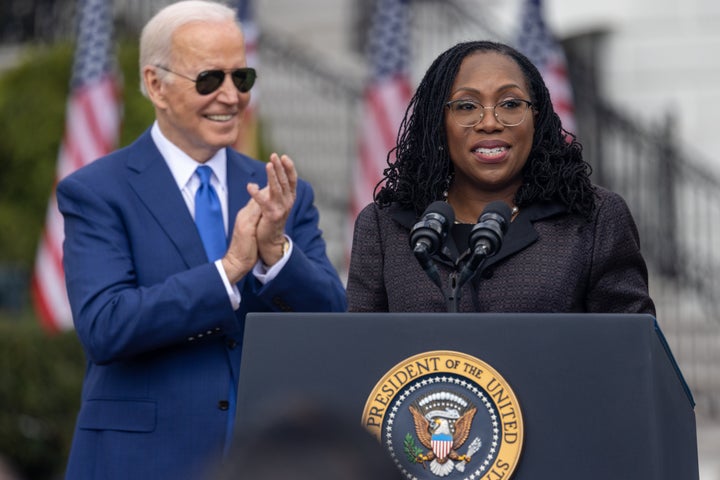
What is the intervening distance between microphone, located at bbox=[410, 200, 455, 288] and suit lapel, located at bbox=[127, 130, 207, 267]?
41.7 inches

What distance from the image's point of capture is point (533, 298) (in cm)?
340

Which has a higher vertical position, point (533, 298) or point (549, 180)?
point (549, 180)

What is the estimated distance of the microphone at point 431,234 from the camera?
10.3 ft

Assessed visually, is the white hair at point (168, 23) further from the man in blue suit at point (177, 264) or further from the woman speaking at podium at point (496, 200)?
the woman speaking at podium at point (496, 200)

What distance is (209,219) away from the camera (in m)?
4.19

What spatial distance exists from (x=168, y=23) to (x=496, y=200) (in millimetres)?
1221

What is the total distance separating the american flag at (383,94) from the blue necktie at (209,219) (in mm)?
6926

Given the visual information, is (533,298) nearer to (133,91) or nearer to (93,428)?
(93,428)

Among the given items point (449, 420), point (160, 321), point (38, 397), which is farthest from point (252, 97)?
point (449, 420)

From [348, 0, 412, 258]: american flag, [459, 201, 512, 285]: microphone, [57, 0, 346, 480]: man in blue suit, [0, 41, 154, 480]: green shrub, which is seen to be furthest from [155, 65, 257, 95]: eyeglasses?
[0, 41, 154, 480]: green shrub

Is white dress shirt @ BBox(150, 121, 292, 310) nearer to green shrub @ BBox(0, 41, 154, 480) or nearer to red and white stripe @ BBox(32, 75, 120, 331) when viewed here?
red and white stripe @ BBox(32, 75, 120, 331)

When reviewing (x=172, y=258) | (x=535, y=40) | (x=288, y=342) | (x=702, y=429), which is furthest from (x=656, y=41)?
(x=288, y=342)

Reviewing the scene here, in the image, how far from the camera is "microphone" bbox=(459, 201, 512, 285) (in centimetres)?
309

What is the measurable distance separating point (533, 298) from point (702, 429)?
7752mm
